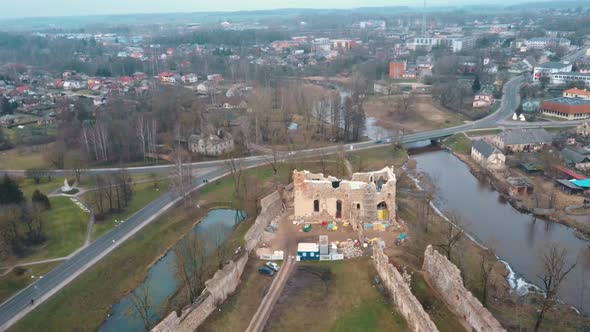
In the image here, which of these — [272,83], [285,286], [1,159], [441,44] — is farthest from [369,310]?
[441,44]

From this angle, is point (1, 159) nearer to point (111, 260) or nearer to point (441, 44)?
point (111, 260)

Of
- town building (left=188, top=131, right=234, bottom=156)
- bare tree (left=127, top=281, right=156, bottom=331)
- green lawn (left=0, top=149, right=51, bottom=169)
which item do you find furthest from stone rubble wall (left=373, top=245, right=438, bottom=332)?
green lawn (left=0, top=149, right=51, bottom=169)

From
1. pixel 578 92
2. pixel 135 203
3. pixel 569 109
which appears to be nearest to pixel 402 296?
pixel 135 203

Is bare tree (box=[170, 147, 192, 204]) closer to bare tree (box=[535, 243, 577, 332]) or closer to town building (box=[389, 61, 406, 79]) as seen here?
bare tree (box=[535, 243, 577, 332])

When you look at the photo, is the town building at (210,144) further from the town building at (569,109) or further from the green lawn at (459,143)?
the town building at (569,109)

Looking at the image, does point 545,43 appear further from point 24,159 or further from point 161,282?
point 161,282

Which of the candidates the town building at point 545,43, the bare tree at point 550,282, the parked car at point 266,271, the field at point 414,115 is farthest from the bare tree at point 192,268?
the town building at point 545,43
